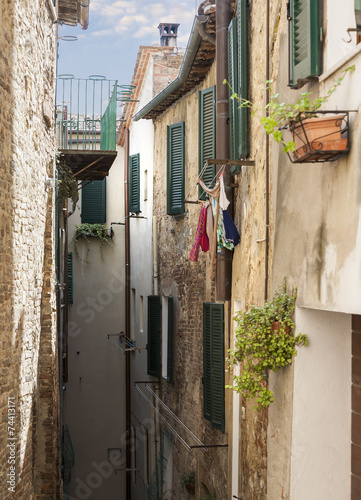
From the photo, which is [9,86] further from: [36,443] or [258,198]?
[36,443]

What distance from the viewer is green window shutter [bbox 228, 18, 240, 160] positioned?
844 centimetres

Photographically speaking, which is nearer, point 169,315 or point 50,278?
point 50,278

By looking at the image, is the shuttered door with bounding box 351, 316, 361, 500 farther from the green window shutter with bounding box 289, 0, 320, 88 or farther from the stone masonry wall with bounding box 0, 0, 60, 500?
the stone masonry wall with bounding box 0, 0, 60, 500

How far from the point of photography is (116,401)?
18.6 m

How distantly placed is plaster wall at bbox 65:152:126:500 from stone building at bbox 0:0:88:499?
24.9ft

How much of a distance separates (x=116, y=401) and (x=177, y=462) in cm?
609

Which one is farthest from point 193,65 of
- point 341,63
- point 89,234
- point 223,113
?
point 89,234

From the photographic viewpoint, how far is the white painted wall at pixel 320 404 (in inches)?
222

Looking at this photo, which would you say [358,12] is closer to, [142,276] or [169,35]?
[142,276]

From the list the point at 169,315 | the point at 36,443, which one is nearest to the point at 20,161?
the point at 36,443

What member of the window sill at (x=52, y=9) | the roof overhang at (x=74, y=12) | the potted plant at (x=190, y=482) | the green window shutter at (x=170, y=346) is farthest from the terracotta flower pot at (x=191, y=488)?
the roof overhang at (x=74, y=12)

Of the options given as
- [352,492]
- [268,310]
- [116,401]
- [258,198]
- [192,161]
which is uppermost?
[192,161]

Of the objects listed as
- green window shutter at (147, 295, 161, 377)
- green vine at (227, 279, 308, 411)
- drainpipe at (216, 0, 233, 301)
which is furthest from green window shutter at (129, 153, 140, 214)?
green vine at (227, 279, 308, 411)

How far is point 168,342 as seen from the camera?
13.4 m
